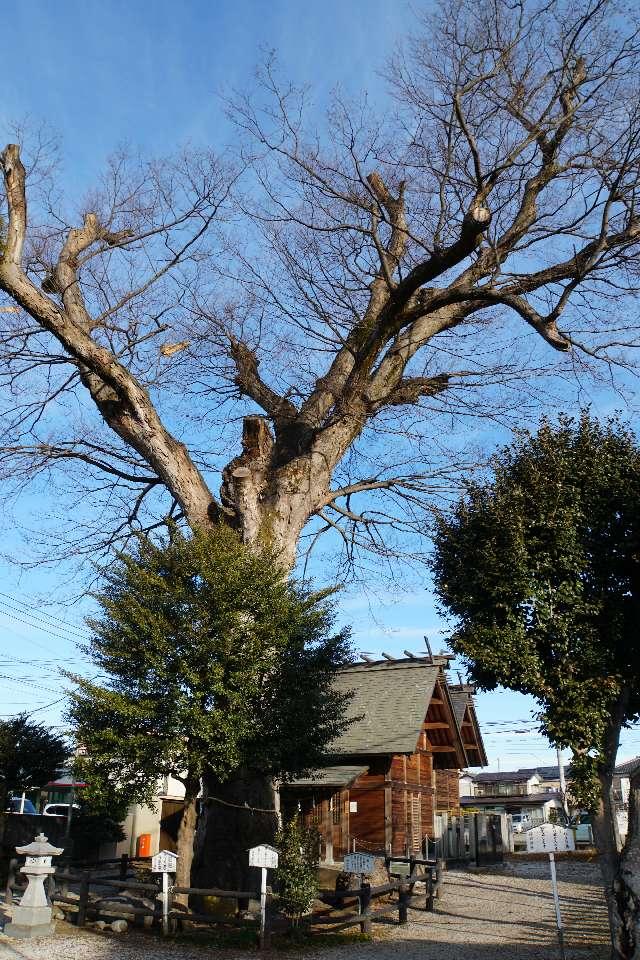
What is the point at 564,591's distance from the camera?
9.33 meters

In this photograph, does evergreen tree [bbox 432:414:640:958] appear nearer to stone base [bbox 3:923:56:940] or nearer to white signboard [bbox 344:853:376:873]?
white signboard [bbox 344:853:376:873]

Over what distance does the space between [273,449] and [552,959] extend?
8.91 metres

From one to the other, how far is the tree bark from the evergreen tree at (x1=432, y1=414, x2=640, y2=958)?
14.2ft

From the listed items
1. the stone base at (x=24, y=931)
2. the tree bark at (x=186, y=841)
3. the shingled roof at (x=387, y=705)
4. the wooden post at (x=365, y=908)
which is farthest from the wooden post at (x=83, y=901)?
the shingled roof at (x=387, y=705)

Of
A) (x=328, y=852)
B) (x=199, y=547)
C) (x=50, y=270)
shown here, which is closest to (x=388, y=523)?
(x=199, y=547)

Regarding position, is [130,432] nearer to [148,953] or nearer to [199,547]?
[199,547]

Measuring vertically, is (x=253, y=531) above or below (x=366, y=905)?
above

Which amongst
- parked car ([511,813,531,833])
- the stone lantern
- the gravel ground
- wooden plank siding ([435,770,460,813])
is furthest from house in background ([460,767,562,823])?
the stone lantern

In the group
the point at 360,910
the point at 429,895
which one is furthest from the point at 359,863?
the point at 429,895

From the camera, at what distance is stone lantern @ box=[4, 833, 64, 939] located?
997cm

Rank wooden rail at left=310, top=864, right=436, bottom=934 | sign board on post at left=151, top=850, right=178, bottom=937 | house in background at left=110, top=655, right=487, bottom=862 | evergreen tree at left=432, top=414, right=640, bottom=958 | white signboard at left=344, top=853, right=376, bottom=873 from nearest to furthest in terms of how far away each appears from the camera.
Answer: evergreen tree at left=432, top=414, right=640, bottom=958, sign board on post at left=151, top=850, right=178, bottom=937, wooden rail at left=310, top=864, right=436, bottom=934, white signboard at left=344, top=853, right=376, bottom=873, house in background at left=110, top=655, right=487, bottom=862

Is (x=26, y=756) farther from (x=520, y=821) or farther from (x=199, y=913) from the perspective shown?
(x=520, y=821)

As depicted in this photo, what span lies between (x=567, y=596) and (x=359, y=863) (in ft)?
18.1

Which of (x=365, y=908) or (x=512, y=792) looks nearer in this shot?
(x=365, y=908)
